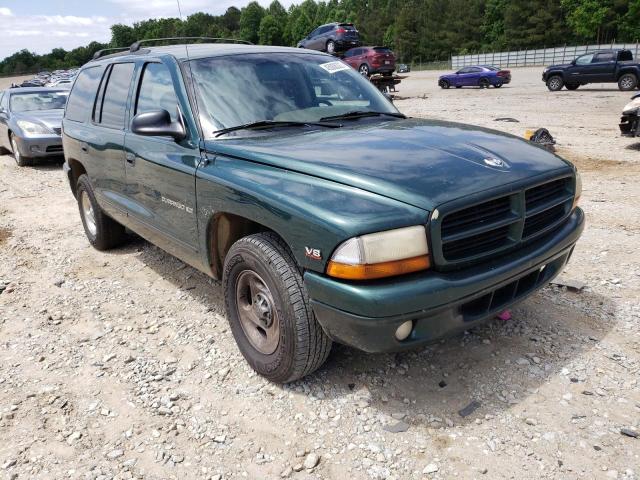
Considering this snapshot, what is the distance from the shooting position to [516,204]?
103 inches

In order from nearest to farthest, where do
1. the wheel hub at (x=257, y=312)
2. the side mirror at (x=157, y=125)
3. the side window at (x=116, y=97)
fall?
the wheel hub at (x=257, y=312), the side mirror at (x=157, y=125), the side window at (x=116, y=97)

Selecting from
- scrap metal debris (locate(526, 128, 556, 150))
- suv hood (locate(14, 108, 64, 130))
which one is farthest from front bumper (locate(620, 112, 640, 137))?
suv hood (locate(14, 108, 64, 130))

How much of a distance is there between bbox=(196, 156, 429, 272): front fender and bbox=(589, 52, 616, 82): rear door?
23.7 metres

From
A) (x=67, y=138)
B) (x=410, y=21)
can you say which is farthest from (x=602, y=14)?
(x=67, y=138)

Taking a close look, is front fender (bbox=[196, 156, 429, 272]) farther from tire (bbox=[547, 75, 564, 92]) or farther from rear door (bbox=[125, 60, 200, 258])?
tire (bbox=[547, 75, 564, 92])

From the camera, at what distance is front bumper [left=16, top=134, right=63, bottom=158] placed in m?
10.4

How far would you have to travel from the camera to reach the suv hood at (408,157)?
2424 mm

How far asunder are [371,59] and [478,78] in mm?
9561

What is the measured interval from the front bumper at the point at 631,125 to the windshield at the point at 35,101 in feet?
38.8

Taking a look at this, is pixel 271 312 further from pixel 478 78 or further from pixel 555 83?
pixel 478 78

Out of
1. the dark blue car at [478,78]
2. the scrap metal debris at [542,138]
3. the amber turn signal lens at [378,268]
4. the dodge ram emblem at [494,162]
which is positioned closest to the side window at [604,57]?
the dark blue car at [478,78]

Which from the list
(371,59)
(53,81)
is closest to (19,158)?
(371,59)

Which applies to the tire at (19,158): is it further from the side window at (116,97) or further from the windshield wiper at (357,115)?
the windshield wiper at (357,115)

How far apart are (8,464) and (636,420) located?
3139 mm
